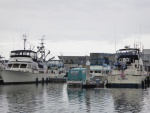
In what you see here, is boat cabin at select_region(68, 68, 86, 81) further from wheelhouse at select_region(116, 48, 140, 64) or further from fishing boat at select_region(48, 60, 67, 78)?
fishing boat at select_region(48, 60, 67, 78)

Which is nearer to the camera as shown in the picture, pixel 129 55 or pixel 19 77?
pixel 129 55

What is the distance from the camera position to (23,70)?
79688 mm

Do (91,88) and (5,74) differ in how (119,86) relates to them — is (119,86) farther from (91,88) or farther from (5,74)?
(5,74)

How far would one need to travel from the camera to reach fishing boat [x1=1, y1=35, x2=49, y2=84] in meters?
74.4

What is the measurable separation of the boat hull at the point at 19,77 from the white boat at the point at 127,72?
24.8 metres

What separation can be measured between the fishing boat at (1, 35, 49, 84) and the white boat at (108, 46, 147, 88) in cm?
2490

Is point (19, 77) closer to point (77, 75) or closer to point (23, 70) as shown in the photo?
point (23, 70)

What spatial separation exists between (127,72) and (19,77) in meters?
29.0

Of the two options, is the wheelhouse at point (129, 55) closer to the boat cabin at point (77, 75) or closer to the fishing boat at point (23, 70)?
the boat cabin at point (77, 75)

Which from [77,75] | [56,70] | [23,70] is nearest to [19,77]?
[23,70]

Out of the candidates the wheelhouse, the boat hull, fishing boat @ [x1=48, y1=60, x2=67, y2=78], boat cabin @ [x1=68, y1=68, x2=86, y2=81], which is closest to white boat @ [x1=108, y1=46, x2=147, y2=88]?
the wheelhouse

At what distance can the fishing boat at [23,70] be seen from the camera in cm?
7438

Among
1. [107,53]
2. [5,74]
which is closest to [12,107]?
[5,74]

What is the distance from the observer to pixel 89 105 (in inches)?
1281
